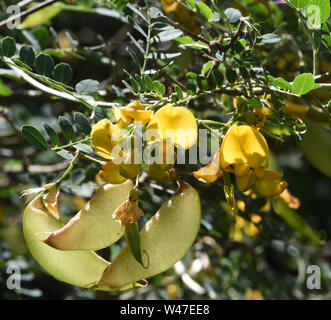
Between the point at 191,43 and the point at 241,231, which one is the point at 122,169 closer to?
the point at 191,43

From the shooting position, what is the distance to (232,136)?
638mm

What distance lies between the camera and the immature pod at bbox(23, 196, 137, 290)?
0.70 meters

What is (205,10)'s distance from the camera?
76cm

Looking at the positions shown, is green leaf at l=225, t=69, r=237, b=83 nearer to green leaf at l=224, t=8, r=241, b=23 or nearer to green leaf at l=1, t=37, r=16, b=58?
green leaf at l=224, t=8, r=241, b=23

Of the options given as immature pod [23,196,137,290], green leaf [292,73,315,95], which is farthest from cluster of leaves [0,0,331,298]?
immature pod [23,196,137,290]

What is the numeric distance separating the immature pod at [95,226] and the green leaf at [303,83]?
287mm

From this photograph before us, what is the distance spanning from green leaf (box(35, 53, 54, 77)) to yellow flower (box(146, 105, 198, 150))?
291 millimetres

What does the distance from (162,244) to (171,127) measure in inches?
6.9

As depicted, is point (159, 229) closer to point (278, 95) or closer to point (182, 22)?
point (278, 95)

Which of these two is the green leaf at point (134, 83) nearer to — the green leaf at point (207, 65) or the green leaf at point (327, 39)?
the green leaf at point (207, 65)

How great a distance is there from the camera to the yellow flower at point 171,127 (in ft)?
2.02

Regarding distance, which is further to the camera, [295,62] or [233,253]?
[233,253]
